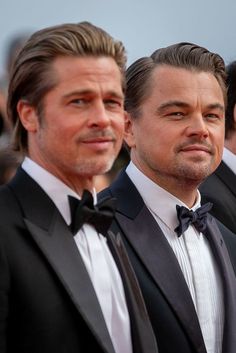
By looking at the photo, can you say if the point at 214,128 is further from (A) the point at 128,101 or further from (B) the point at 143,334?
(B) the point at 143,334

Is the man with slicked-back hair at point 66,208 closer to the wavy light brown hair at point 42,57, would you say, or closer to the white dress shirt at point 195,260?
the wavy light brown hair at point 42,57

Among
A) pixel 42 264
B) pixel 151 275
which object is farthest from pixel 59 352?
pixel 151 275

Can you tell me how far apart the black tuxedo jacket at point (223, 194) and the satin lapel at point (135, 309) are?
986 millimetres

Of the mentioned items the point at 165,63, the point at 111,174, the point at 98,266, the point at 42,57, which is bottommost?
the point at 111,174

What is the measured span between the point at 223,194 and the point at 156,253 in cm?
71

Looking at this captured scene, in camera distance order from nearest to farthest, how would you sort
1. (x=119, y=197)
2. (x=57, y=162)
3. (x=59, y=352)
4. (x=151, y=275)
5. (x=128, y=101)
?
1. (x=59, y=352)
2. (x=57, y=162)
3. (x=151, y=275)
4. (x=119, y=197)
5. (x=128, y=101)

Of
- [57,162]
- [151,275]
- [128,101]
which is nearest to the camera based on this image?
[57,162]

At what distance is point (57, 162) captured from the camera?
6.42 ft

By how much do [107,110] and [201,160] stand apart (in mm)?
658

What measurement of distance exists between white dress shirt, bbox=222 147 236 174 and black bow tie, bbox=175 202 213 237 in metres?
0.62

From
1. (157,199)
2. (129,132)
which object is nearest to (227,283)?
(157,199)

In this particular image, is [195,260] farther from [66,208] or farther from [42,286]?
[42,286]

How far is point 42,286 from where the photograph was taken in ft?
5.92

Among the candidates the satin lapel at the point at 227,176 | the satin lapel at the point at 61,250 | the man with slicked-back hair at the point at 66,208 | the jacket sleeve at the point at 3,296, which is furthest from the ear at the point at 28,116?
the satin lapel at the point at 227,176
